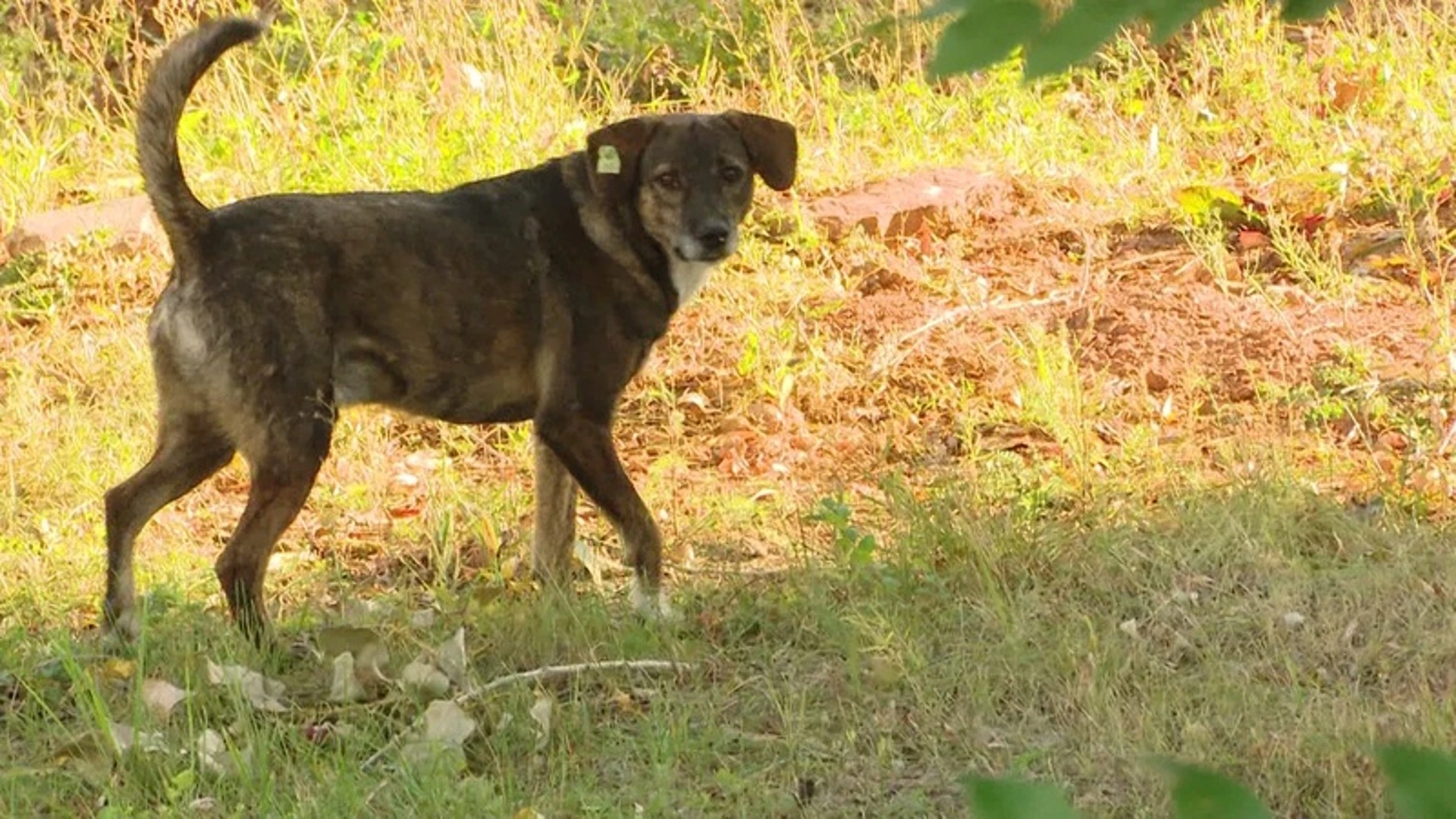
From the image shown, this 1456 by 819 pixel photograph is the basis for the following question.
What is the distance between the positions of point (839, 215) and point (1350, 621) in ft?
10.9

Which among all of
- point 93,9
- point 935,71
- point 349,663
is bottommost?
point 349,663

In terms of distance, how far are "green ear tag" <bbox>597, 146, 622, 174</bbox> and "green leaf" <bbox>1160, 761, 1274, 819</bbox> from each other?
4.42 metres

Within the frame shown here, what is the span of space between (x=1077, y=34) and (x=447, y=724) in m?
3.11

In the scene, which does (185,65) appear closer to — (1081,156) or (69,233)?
(69,233)

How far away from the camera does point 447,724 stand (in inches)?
159

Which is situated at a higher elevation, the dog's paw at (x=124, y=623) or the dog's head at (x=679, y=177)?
the dog's head at (x=679, y=177)

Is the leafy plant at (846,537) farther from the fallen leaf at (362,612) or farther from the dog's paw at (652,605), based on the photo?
the fallen leaf at (362,612)

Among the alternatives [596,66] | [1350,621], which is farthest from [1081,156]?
[1350,621]

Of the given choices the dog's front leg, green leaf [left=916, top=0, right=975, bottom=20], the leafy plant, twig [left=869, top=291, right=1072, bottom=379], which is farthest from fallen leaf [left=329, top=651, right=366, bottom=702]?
green leaf [left=916, top=0, right=975, bottom=20]

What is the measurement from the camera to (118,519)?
4.92 meters

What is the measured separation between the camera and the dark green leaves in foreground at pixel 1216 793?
38.5 inches

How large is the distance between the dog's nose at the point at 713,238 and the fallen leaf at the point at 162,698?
1.82m

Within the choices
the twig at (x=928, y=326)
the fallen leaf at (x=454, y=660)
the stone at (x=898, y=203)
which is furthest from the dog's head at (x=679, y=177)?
the stone at (x=898, y=203)

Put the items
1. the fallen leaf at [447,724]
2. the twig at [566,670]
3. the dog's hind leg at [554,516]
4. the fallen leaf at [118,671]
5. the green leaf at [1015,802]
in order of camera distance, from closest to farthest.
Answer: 1. the green leaf at [1015,802]
2. the fallen leaf at [447,724]
3. the twig at [566,670]
4. the fallen leaf at [118,671]
5. the dog's hind leg at [554,516]
